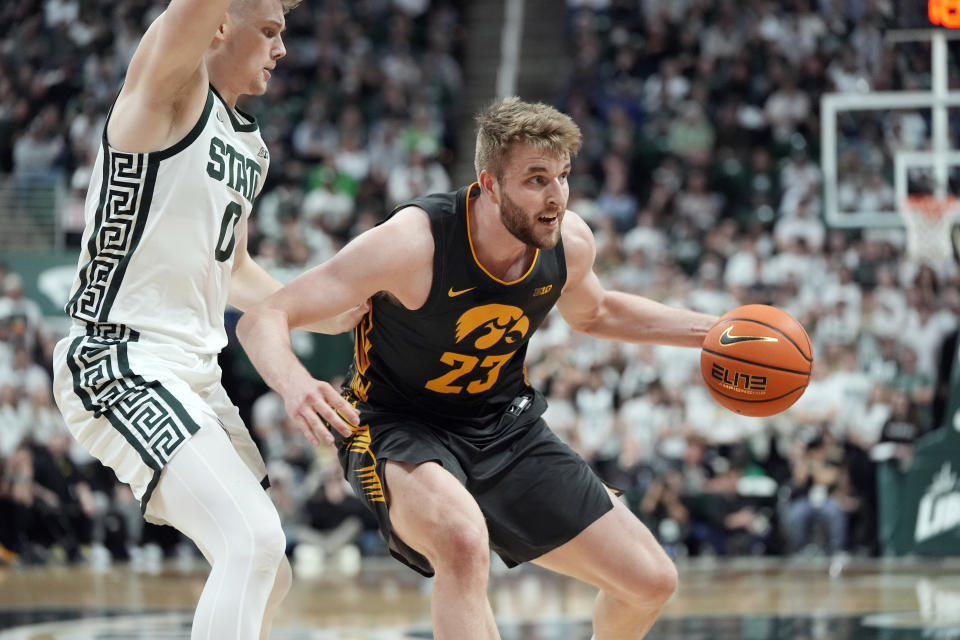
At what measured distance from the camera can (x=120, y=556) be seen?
13.3 meters

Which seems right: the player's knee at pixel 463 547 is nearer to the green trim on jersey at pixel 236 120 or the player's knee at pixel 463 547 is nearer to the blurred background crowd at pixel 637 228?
Result: the green trim on jersey at pixel 236 120

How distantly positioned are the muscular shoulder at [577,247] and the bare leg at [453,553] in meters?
1.10

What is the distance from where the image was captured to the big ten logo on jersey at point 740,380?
518 centimetres

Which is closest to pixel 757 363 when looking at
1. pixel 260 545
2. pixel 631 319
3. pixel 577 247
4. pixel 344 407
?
pixel 631 319

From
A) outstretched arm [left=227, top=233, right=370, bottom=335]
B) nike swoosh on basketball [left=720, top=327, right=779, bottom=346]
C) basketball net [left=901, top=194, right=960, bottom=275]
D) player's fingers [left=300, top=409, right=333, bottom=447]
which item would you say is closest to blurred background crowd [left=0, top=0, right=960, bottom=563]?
basketball net [left=901, top=194, right=960, bottom=275]

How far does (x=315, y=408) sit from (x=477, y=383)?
1137mm

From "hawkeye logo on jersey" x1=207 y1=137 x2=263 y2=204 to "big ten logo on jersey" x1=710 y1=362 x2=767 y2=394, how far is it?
2037 millimetres

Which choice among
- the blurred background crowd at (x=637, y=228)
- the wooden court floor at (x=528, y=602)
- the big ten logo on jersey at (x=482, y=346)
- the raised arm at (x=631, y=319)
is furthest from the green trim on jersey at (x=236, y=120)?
the blurred background crowd at (x=637, y=228)

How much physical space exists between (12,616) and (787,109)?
12.3 meters

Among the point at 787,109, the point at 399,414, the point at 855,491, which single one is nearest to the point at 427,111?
the point at 787,109

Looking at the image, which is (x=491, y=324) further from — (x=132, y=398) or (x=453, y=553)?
(x=132, y=398)

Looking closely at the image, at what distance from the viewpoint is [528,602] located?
9.59m

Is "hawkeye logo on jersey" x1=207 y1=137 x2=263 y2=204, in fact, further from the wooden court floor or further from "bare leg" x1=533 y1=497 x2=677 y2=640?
the wooden court floor

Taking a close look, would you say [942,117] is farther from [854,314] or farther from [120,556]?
[120,556]
